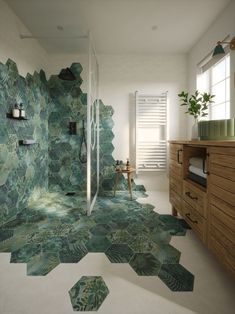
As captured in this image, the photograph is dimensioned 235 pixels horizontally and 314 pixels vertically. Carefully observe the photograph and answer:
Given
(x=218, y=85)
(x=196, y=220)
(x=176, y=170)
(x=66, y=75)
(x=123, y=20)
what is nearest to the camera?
(x=196, y=220)

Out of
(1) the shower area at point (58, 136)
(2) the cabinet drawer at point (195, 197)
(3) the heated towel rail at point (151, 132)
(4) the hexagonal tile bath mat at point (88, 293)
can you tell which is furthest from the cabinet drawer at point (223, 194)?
(3) the heated towel rail at point (151, 132)

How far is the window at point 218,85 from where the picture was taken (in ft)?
8.70

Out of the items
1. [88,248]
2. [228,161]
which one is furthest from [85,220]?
[228,161]

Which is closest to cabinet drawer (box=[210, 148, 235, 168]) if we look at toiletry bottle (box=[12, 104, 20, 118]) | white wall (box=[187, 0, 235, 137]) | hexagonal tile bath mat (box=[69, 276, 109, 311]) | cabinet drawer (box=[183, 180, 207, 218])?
cabinet drawer (box=[183, 180, 207, 218])

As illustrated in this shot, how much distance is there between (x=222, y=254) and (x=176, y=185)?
3.46 ft

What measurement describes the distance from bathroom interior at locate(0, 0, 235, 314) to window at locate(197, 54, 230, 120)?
6 cm

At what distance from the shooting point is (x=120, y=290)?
1.31 meters

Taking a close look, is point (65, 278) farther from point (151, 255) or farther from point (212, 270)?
point (212, 270)

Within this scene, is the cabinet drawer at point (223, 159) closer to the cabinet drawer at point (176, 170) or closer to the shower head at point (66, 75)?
the cabinet drawer at point (176, 170)

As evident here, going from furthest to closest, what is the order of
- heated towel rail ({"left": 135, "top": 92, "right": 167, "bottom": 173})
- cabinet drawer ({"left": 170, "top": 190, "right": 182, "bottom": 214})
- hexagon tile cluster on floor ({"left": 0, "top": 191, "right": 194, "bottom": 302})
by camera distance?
heated towel rail ({"left": 135, "top": 92, "right": 167, "bottom": 173})
cabinet drawer ({"left": 170, "top": 190, "right": 182, "bottom": 214})
hexagon tile cluster on floor ({"left": 0, "top": 191, "right": 194, "bottom": 302})

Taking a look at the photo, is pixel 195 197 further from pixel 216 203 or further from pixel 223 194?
pixel 223 194

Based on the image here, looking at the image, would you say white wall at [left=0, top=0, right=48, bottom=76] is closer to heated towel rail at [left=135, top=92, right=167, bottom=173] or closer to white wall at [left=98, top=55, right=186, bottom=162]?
white wall at [left=98, top=55, right=186, bottom=162]

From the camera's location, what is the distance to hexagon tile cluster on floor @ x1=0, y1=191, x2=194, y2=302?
1.54 metres

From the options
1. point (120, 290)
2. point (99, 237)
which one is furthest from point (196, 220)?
point (99, 237)
